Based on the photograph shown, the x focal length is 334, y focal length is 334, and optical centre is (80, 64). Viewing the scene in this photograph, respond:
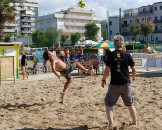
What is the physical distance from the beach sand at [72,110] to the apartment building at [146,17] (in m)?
71.7

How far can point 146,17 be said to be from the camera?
275 ft

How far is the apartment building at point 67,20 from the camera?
9969cm

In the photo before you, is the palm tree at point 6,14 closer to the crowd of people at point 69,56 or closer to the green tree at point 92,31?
the crowd of people at point 69,56

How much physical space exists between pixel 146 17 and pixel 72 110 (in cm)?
7891

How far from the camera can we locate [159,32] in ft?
261

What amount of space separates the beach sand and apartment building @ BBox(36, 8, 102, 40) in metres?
84.9

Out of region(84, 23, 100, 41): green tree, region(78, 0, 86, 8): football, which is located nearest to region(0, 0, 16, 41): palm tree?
region(78, 0, 86, 8): football

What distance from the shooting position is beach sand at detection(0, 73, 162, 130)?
20.8ft

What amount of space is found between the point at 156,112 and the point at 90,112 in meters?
1.42

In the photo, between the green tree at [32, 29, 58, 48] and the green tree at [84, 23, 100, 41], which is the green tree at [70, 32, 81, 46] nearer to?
the green tree at [32, 29, 58, 48]

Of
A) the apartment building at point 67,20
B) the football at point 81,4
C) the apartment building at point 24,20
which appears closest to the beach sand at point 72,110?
the football at point 81,4

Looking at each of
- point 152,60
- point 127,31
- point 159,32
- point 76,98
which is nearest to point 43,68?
point 152,60

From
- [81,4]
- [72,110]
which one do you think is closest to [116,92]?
[72,110]

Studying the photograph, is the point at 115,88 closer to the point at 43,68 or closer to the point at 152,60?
the point at 152,60
